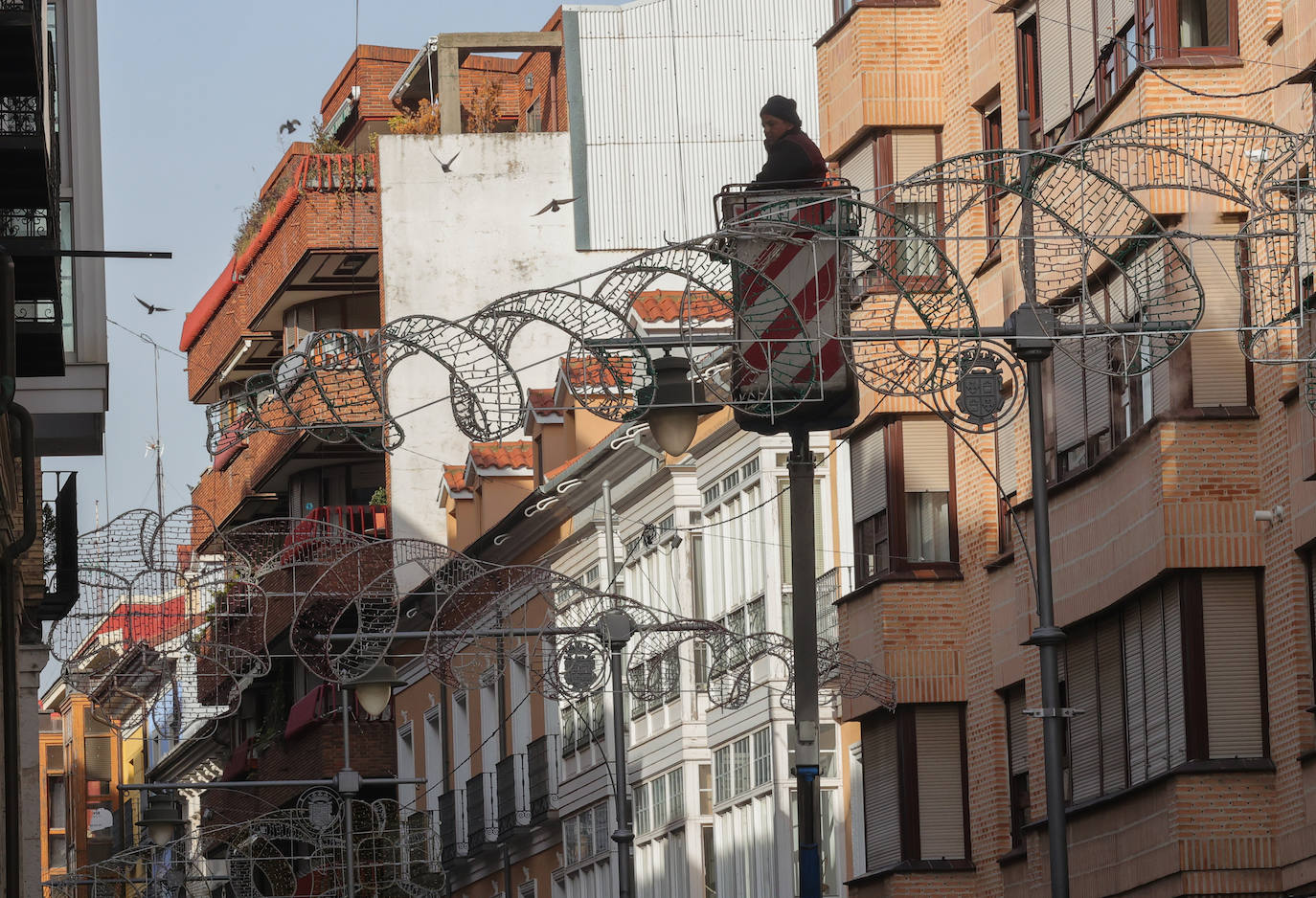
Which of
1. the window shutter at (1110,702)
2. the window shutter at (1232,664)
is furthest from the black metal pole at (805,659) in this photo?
the window shutter at (1110,702)

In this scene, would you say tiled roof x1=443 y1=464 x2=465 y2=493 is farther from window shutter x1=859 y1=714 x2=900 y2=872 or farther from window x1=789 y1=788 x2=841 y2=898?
window shutter x1=859 y1=714 x2=900 y2=872

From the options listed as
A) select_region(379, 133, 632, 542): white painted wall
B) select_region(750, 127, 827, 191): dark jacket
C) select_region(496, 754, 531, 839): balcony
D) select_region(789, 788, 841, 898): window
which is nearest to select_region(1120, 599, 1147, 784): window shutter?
select_region(750, 127, 827, 191): dark jacket

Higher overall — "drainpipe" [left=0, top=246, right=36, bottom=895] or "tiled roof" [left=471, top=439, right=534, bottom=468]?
"tiled roof" [left=471, top=439, right=534, bottom=468]

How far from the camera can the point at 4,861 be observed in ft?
70.2

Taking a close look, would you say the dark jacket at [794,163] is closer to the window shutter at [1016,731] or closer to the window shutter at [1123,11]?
the window shutter at [1123,11]

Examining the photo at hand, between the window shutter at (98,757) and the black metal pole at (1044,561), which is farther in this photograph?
the window shutter at (98,757)

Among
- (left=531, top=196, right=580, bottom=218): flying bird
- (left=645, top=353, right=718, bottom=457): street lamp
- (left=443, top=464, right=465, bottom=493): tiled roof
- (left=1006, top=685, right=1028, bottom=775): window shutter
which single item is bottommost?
(left=1006, top=685, right=1028, bottom=775): window shutter

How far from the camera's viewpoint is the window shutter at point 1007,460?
93.6ft

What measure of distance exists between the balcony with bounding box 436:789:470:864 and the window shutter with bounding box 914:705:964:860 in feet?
76.7

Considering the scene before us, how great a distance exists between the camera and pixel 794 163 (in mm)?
17953

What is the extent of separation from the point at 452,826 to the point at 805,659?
129ft

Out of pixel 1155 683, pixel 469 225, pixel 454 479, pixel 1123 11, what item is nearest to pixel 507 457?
pixel 454 479

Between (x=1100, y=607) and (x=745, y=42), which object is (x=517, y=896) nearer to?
(x=745, y=42)

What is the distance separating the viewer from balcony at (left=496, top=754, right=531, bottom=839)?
4944cm
